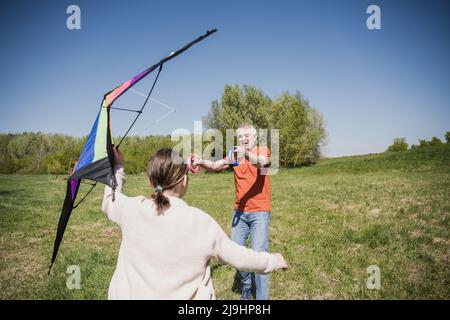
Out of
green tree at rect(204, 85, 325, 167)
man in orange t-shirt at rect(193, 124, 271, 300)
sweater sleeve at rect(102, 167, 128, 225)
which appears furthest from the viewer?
green tree at rect(204, 85, 325, 167)

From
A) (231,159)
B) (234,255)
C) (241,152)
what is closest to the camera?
(234,255)

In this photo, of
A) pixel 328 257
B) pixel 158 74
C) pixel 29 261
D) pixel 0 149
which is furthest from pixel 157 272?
pixel 0 149

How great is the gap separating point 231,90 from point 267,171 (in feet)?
152

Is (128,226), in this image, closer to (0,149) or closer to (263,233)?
(263,233)

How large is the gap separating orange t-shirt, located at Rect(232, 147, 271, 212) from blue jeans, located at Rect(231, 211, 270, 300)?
0.10m

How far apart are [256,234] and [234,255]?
218cm

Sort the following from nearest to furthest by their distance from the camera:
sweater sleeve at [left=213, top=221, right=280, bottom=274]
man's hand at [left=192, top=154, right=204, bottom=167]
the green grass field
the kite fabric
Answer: sweater sleeve at [left=213, top=221, right=280, bottom=274]
the kite fabric
man's hand at [left=192, top=154, right=204, bottom=167]
the green grass field

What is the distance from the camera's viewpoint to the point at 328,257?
20.1ft

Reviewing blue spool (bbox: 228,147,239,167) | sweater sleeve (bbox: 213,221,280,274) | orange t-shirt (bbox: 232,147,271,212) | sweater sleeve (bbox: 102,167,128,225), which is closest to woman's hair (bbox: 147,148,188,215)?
sweater sleeve (bbox: 102,167,128,225)

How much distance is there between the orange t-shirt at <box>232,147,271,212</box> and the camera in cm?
430

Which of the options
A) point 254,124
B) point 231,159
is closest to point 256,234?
point 231,159

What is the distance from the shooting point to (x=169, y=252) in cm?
193

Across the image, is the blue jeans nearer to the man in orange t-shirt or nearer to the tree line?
the man in orange t-shirt

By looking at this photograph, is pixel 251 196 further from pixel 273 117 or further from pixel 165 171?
pixel 273 117
